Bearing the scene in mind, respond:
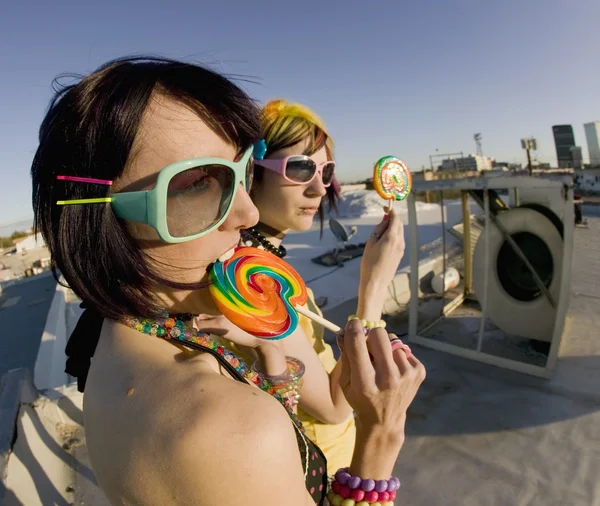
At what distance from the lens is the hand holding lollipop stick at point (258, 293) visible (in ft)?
3.53

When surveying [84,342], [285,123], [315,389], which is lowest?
[315,389]

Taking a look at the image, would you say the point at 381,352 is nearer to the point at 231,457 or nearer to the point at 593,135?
the point at 231,457

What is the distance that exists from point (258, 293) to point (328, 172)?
1308 mm

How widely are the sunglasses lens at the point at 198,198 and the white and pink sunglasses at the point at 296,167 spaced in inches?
37.1

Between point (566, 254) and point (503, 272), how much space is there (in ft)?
4.10

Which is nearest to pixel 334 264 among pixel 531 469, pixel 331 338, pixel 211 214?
pixel 331 338

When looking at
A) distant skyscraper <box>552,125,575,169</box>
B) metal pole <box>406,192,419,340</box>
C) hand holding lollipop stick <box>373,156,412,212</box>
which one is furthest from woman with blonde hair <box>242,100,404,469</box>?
distant skyscraper <box>552,125,575,169</box>

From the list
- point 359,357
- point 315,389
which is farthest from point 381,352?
point 315,389

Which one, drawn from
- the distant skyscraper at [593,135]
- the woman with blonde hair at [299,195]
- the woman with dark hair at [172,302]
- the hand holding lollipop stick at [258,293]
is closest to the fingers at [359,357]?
the woman with dark hair at [172,302]

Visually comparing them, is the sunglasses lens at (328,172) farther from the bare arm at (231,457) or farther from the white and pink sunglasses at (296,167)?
the bare arm at (231,457)

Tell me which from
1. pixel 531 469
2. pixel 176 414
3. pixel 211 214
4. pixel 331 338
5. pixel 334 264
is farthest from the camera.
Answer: pixel 334 264

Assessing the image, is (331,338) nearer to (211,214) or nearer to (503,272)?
(503,272)

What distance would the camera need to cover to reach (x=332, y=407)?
161 cm

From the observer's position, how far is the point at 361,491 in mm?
1150
